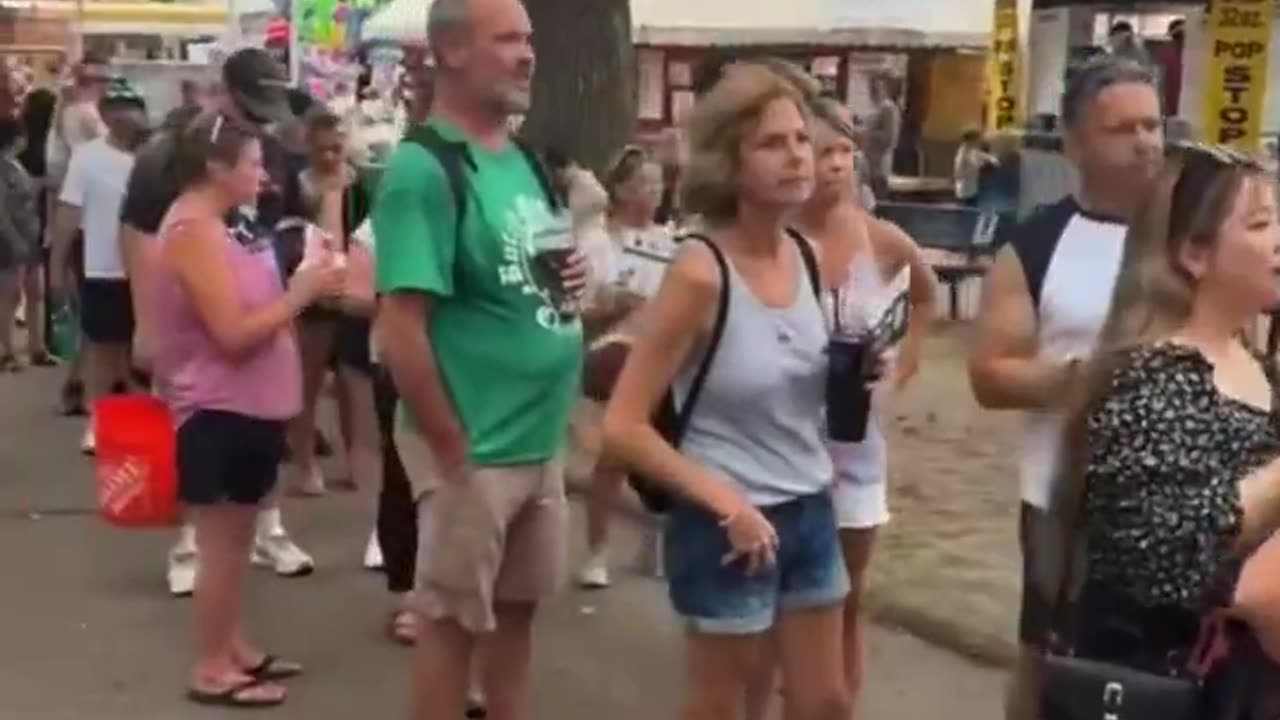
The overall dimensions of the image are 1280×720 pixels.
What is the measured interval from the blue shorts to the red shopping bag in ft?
8.01

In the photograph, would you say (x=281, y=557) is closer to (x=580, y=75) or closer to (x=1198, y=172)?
(x=580, y=75)

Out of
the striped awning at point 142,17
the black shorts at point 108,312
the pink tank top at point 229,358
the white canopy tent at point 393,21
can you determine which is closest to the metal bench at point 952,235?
the white canopy tent at point 393,21

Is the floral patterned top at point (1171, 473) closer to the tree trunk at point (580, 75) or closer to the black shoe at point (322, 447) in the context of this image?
the black shoe at point (322, 447)

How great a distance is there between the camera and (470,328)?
15.9 feet

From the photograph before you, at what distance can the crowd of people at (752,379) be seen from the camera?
3281mm

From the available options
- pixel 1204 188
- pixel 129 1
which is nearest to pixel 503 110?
pixel 1204 188

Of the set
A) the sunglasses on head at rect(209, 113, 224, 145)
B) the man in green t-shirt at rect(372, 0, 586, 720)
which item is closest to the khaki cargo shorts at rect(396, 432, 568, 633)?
the man in green t-shirt at rect(372, 0, 586, 720)

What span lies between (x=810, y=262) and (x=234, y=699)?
2655 mm

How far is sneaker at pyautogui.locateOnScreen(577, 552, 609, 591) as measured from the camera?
316 inches

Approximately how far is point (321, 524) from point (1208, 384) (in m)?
6.38

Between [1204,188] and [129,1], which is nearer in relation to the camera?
[1204,188]

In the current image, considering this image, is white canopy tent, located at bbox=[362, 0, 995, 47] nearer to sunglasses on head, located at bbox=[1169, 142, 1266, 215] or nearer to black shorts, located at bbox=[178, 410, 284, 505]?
black shorts, located at bbox=[178, 410, 284, 505]

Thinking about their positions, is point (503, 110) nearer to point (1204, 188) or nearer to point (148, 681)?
point (1204, 188)

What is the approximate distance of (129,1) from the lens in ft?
121
